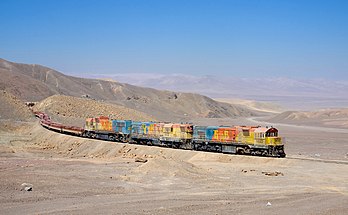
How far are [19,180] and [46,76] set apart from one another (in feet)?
532

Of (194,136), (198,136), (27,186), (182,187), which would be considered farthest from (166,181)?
(194,136)

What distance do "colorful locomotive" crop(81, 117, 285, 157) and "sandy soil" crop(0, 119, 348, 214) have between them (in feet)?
7.23

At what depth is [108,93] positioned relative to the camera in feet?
588

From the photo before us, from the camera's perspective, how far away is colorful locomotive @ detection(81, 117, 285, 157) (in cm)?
4238

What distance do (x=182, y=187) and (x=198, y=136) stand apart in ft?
70.2

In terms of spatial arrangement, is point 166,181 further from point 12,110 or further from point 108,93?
point 108,93

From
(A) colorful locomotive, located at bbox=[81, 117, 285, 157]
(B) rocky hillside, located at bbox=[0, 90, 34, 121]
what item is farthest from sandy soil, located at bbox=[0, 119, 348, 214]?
(B) rocky hillside, located at bbox=[0, 90, 34, 121]

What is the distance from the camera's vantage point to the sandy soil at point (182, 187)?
70.3 feet

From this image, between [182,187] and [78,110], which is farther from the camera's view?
[78,110]

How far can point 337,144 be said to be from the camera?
61000 millimetres

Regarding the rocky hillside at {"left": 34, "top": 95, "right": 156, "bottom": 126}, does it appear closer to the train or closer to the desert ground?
the desert ground

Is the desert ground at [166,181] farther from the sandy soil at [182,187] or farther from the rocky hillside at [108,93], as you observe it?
the rocky hillside at [108,93]

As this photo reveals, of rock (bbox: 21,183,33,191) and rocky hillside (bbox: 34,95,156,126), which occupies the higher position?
rocky hillside (bbox: 34,95,156,126)

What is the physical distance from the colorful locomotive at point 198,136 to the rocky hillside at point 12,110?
87.1ft
